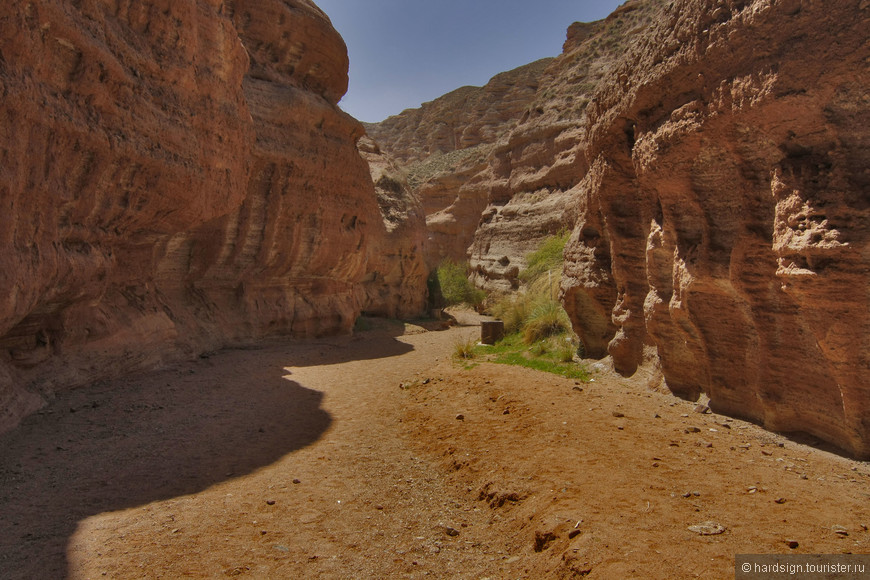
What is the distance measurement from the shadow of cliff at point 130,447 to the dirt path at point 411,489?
0.9 inches

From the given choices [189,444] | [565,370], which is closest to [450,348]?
[565,370]

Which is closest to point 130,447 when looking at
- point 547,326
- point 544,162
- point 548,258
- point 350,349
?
point 350,349

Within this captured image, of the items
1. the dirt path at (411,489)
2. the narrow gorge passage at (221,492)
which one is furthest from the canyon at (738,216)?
the narrow gorge passage at (221,492)

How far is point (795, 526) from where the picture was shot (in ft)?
9.52

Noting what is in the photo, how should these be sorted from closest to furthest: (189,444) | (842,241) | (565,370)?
1. (842,241)
2. (189,444)
3. (565,370)

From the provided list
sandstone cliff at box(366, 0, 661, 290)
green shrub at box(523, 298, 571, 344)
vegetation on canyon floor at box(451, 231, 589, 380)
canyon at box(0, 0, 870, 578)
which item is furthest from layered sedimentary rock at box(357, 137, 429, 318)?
canyon at box(0, 0, 870, 578)

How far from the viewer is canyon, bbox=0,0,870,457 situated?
4.05 m

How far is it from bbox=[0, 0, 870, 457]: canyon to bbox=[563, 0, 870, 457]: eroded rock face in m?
0.02

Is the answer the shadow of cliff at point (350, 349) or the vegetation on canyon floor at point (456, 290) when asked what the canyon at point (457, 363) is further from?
the vegetation on canyon floor at point (456, 290)

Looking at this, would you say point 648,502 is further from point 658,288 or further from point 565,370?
point 565,370

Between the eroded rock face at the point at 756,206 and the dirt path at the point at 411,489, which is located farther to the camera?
the eroded rock face at the point at 756,206

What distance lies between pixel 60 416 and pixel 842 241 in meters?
7.11

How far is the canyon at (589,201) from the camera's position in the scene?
4055 millimetres

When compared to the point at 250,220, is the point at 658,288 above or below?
below
